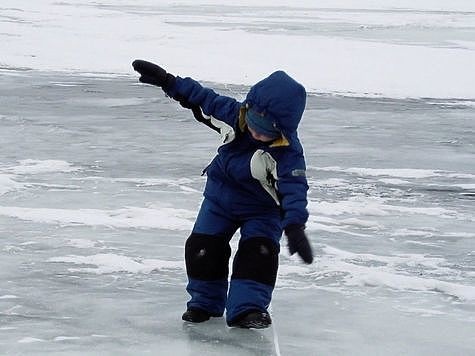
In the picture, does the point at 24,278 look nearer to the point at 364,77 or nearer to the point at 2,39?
the point at 364,77

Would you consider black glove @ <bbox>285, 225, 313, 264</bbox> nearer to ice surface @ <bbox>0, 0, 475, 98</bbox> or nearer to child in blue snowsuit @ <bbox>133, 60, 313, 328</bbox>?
child in blue snowsuit @ <bbox>133, 60, 313, 328</bbox>

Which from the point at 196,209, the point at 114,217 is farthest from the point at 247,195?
the point at 196,209

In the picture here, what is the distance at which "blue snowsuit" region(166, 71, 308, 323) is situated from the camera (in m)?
3.79

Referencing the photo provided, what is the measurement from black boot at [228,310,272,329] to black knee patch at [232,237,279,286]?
152 mm

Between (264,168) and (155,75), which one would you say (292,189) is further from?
(155,75)

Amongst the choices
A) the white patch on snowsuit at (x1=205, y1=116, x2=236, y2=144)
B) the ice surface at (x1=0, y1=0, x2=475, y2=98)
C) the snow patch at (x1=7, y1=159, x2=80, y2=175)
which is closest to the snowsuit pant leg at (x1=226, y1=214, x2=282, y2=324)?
the white patch on snowsuit at (x1=205, y1=116, x2=236, y2=144)

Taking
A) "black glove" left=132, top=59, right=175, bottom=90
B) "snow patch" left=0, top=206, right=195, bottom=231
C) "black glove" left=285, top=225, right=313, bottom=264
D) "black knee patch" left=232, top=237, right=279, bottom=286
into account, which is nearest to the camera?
"black glove" left=285, top=225, right=313, bottom=264

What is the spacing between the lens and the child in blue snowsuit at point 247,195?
3783 mm

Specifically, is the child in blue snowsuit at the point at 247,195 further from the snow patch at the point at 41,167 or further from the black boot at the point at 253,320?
the snow patch at the point at 41,167

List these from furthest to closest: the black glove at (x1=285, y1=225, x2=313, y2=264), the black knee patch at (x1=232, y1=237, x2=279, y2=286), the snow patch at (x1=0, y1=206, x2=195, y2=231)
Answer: the snow patch at (x1=0, y1=206, x2=195, y2=231)
the black knee patch at (x1=232, y1=237, x2=279, y2=286)
the black glove at (x1=285, y1=225, x2=313, y2=264)

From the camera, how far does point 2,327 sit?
388 centimetres

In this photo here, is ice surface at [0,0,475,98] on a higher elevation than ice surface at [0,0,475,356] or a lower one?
higher

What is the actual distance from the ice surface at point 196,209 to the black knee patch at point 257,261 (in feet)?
0.71

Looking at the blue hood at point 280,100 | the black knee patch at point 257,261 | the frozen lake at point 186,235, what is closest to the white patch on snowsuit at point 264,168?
the blue hood at point 280,100
